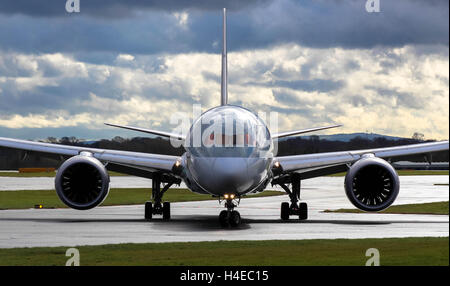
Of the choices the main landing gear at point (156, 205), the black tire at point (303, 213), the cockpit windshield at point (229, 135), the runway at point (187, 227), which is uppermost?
the cockpit windshield at point (229, 135)

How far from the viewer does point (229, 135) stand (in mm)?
22500

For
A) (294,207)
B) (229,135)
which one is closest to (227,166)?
(229,135)

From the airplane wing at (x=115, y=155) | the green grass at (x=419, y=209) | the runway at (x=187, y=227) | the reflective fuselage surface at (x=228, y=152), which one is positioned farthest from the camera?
the green grass at (x=419, y=209)

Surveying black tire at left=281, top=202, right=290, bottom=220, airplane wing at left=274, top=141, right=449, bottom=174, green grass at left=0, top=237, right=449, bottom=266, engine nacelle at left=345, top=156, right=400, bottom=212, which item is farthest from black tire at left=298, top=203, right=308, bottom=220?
green grass at left=0, top=237, right=449, bottom=266

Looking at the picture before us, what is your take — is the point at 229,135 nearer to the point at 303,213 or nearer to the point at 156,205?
the point at 303,213

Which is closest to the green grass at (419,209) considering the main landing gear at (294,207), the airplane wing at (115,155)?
the main landing gear at (294,207)

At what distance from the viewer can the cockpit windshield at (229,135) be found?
2234cm

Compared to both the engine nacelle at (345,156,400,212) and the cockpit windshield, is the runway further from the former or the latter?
the cockpit windshield

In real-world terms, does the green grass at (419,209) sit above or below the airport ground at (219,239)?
above

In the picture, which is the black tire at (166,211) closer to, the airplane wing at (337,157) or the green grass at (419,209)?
the airplane wing at (337,157)

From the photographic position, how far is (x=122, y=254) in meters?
16.0

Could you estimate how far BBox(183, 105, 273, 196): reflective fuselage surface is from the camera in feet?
72.8

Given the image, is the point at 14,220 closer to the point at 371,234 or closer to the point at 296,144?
the point at 371,234

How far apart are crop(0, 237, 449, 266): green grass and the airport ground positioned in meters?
0.02
